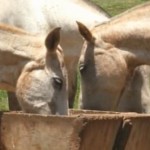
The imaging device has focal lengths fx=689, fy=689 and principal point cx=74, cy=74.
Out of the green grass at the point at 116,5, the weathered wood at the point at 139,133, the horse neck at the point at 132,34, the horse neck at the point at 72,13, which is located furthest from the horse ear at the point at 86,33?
the green grass at the point at 116,5

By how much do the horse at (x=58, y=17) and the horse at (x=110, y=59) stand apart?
937mm

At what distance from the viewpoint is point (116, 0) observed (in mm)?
16625

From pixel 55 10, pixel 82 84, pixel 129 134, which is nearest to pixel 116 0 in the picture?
pixel 55 10

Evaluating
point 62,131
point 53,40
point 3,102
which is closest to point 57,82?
point 53,40

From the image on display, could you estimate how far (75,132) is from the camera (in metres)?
4.04

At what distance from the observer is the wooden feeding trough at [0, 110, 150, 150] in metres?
4.05

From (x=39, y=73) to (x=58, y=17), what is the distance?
73.1 inches

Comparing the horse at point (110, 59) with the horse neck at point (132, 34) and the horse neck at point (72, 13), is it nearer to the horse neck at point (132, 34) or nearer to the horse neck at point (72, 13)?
the horse neck at point (132, 34)

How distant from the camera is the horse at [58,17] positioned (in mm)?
6812

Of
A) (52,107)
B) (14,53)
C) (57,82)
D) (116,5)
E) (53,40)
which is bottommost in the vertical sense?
(116,5)

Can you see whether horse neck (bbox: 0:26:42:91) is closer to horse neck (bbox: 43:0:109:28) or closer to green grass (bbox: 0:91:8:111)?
horse neck (bbox: 43:0:109:28)

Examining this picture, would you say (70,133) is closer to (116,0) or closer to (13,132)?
(13,132)

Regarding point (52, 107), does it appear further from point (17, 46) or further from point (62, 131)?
point (62, 131)

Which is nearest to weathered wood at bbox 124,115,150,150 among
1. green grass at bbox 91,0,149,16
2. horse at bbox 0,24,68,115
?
horse at bbox 0,24,68,115
